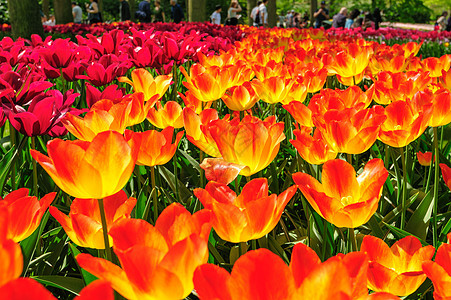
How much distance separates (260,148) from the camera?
109 cm

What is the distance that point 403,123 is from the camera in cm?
142

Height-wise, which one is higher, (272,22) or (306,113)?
(306,113)

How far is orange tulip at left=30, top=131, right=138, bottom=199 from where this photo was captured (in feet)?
2.60

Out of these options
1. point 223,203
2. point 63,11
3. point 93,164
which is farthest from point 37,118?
point 63,11

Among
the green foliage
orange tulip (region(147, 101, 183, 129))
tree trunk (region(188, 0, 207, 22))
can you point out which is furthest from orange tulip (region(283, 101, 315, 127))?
the green foliage

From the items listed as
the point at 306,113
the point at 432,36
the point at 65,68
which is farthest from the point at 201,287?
the point at 432,36

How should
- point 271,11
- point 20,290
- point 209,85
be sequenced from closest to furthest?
1. point 20,290
2. point 209,85
3. point 271,11

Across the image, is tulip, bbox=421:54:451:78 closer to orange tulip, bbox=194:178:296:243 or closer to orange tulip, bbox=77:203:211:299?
orange tulip, bbox=194:178:296:243

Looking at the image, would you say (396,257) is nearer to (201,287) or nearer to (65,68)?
(201,287)

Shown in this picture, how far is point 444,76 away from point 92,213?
1793 millimetres

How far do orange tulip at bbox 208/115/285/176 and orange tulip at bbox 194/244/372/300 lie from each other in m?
0.55

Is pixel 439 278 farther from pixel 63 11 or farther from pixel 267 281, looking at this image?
pixel 63 11

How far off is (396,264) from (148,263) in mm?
529

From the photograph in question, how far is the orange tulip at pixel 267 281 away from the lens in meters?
0.51
